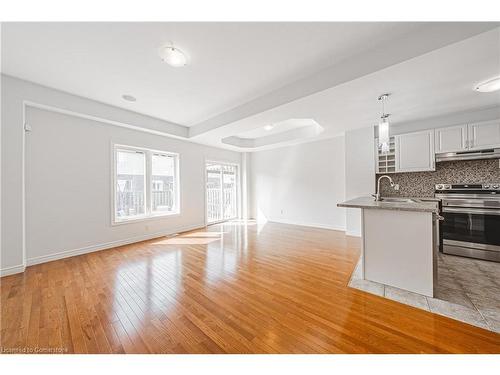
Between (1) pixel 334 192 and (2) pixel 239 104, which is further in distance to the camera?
(1) pixel 334 192

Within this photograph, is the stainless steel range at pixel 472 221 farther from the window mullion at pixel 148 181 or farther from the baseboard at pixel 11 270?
the baseboard at pixel 11 270

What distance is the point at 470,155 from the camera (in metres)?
3.17

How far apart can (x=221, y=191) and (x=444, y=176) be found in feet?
18.4

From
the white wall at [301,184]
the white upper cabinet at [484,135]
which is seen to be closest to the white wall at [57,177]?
the white wall at [301,184]

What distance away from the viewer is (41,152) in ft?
9.84

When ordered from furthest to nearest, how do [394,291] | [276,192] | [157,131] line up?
[276,192] < [157,131] < [394,291]

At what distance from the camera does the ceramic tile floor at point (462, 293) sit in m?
1.65

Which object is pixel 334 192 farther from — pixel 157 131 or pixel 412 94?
pixel 157 131

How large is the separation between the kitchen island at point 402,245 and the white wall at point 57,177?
439cm

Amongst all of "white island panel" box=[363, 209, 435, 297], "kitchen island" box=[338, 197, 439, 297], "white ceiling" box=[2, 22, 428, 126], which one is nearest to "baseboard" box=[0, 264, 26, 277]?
"white ceiling" box=[2, 22, 428, 126]

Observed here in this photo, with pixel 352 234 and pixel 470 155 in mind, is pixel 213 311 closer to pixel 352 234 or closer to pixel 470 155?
pixel 352 234

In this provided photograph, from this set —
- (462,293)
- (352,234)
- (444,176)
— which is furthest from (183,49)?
(444,176)
